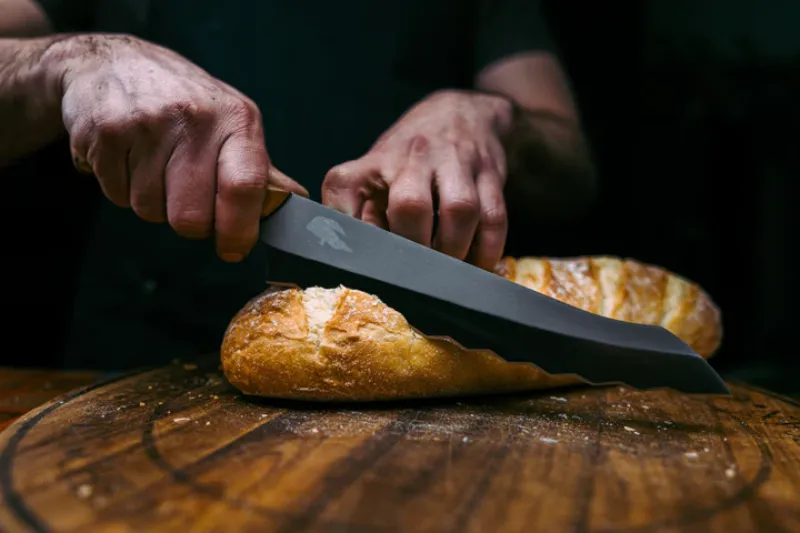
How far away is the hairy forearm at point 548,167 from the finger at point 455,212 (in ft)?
1.95

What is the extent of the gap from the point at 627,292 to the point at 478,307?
1.82ft

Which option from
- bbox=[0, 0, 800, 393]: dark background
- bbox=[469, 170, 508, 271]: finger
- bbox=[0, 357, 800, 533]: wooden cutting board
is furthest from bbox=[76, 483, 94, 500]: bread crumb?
bbox=[0, 0, 800, 393]: dark background

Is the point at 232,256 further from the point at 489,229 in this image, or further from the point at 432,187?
the point at 489,229

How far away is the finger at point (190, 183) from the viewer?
3.91 ft

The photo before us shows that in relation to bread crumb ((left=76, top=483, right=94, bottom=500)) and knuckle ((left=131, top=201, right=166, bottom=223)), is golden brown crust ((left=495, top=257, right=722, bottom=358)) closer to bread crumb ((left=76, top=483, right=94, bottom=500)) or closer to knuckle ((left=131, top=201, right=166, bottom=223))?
knuckle ((left=131, top=201, right=166, bottom=223))

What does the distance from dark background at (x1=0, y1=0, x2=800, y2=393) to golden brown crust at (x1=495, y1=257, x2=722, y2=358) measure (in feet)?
2.44

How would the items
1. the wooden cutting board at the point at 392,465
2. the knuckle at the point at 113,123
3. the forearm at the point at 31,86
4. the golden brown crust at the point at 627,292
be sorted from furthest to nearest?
the golden brown crust at the point at 627,292, the forearm at the point at 31,86, the knuckle at the point at 113,123, the wooden cutting board at the point at 392,465

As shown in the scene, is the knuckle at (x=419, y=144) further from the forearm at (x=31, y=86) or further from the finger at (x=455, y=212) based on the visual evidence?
the forearm at (x=31, y=86)

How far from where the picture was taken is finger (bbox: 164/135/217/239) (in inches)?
46.9

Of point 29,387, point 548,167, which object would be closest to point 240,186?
point 29,387

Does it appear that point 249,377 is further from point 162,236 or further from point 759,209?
point 759,209

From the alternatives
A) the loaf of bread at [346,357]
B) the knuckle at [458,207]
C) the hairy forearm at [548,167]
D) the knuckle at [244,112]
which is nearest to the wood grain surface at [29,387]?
the loaf of bread at [346,357]

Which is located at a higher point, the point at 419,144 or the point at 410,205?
the point at 419,144

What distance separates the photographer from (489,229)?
141 centimetres
